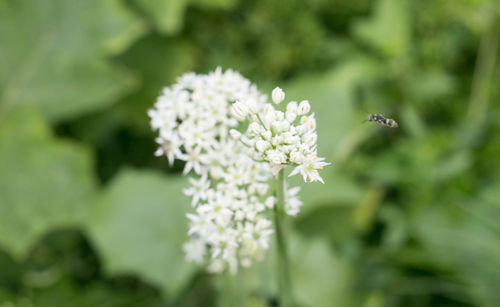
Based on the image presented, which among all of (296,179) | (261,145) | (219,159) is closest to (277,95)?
(261,145)

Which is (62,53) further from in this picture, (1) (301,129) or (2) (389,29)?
(1) (301,129)

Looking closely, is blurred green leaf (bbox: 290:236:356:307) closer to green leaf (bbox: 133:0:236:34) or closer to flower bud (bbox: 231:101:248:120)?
green leaf (bbox: 133:0:236:34)

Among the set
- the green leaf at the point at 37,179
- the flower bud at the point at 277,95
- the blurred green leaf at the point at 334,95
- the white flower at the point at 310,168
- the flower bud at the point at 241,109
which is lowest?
the white flower at the point at 310,168

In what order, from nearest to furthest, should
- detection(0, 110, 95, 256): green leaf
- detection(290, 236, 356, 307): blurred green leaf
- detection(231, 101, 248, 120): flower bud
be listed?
detection(231, 101, 248, 120): flower bud < detection(290, 236, 356, 307): blurred green leaf < detection(0, 110, 95, 256): green leaf

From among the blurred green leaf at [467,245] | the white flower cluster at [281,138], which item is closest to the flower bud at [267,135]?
the white flower cluster at [281,138]

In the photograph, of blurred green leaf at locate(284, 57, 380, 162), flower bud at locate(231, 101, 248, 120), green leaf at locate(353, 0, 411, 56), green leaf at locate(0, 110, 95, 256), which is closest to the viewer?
flower bud at locate(231, 101, 248, 120)

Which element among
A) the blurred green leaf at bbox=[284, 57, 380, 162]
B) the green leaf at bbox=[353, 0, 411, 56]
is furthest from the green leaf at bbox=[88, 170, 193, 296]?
the green leaf at bbox=[353, 0, 411, 56]

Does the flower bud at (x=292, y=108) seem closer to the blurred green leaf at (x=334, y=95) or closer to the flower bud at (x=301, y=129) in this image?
the flower bud at (x=301, y=129)
